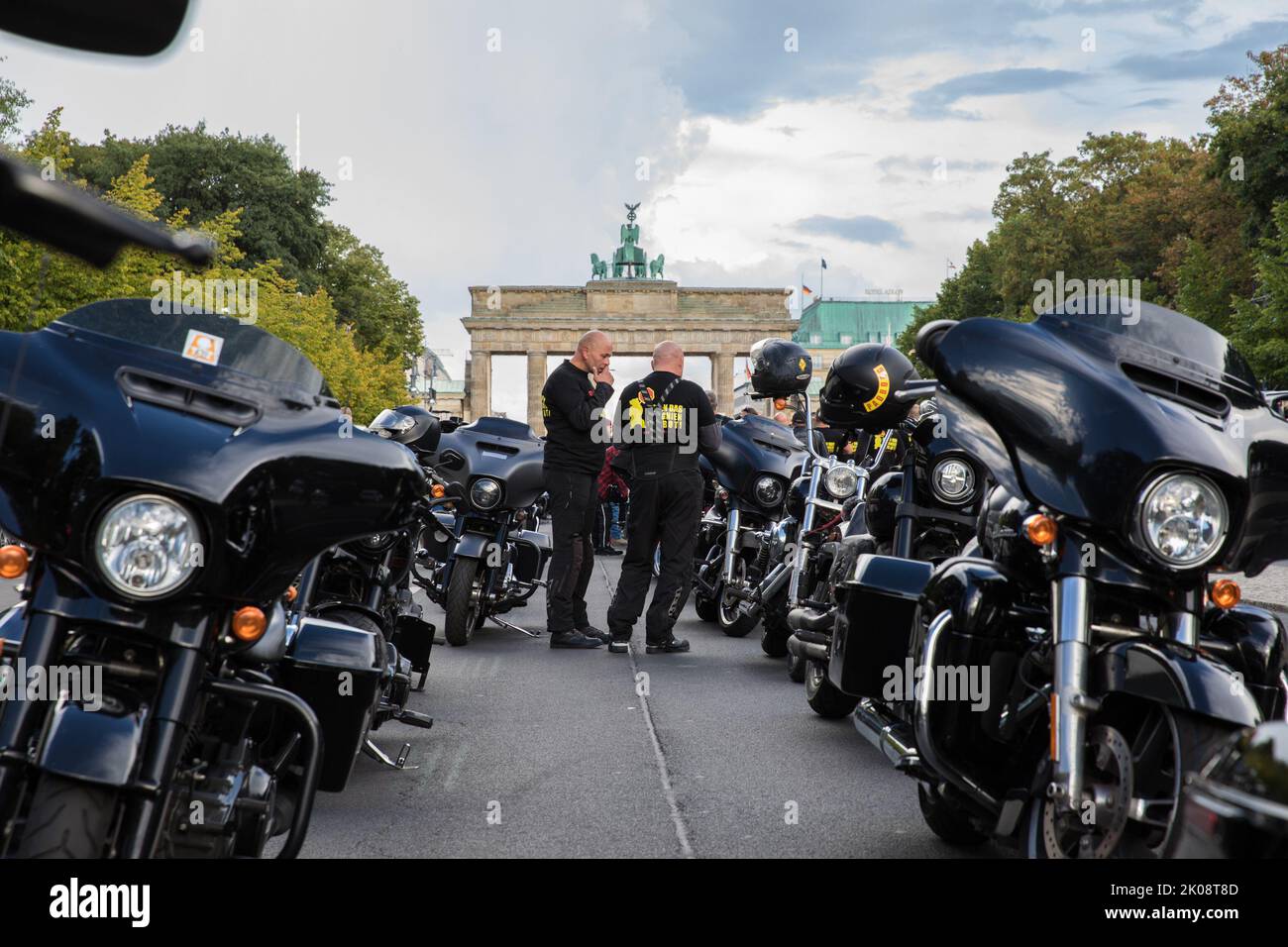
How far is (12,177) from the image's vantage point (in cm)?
135

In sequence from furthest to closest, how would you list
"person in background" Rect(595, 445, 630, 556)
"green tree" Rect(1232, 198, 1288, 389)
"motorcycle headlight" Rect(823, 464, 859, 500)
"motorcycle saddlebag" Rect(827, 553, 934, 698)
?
"green tree" Rect(1232, 198, 1288, 389) < "person in background" Rect(595, 445, 630, 556) < "motorcycle headlight" Rect(823, 464, 859, 500) < "motorcycle saddlebag" Rect(827, 553, 934, 698)

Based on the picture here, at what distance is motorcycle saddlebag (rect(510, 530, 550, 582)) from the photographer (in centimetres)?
1018

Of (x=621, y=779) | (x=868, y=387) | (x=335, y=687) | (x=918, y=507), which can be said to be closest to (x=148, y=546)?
(x=335, y=687)

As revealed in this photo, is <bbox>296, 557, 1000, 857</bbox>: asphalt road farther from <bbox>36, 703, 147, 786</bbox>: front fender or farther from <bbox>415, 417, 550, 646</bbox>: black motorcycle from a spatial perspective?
<bbox>36, 703, 147, 786</bbox>: front fender

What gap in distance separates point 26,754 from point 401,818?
2392 millimetres

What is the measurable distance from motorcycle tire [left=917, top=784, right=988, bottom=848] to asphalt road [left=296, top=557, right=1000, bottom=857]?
45 millimetres

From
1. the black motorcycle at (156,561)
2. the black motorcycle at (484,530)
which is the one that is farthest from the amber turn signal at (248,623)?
the black motorcycle at (484,530)

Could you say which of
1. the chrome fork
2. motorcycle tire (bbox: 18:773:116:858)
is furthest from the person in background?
motorcycle tire (bbox: 18:773:116:858)

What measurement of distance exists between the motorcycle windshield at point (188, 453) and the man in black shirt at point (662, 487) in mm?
6550

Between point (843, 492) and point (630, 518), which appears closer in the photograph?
point (843, 492)

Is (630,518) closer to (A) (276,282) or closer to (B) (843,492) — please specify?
(B) (843,492)

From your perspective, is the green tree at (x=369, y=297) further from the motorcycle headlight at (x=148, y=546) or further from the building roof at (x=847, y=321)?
the building roof at (x=847, y=321)
